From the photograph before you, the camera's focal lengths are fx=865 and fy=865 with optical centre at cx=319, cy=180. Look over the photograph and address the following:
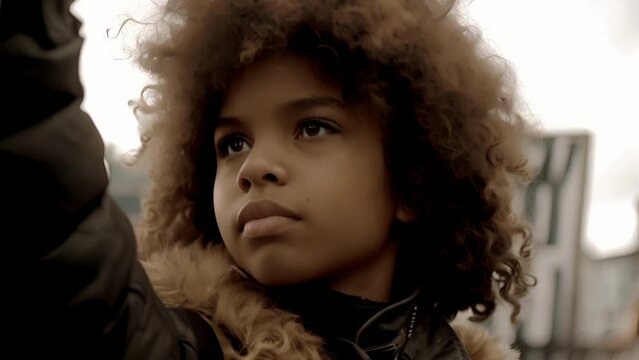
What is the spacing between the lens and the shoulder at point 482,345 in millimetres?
1926

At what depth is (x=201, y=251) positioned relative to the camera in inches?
64.6

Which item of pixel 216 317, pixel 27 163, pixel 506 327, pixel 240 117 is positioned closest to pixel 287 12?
pixel 240 117

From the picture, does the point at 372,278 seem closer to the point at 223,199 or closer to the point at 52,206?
the point at 223,199

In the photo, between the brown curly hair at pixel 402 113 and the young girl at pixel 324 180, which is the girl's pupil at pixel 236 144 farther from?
the brown curly hair at pixel 402 113

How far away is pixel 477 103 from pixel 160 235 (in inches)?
29.4

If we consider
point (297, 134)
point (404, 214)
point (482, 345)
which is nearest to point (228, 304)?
point (297, 134)

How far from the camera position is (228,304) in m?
1.46

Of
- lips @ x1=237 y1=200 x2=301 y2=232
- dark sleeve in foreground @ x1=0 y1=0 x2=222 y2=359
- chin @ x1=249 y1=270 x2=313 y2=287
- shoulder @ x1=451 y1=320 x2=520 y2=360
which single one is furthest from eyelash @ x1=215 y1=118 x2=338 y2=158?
shoulder @ x1=451 y1=320 x2=520 y2=360

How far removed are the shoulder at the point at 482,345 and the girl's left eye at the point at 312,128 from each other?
65 centimetres

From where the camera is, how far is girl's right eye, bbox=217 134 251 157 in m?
1.63

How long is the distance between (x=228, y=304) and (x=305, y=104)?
383 mm

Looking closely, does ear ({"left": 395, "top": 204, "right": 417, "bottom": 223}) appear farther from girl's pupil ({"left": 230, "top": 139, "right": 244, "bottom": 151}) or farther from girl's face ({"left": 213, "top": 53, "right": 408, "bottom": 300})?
girl's pupil ({"left": 230, "top": 139, "right": 244, "bottom": 151})

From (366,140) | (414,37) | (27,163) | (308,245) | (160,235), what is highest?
(27,163)

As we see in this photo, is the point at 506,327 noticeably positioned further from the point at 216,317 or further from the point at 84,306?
the point at 84,306
